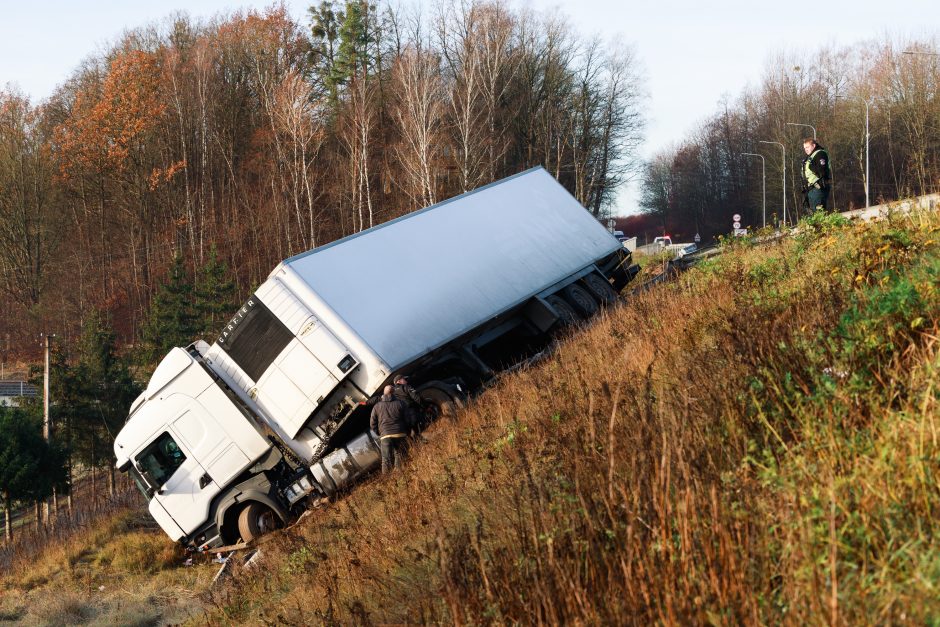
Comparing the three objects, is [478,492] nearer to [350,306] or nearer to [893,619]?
[893,619]

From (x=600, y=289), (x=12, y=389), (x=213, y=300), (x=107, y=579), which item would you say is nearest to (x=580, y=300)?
(x=600, y=289)

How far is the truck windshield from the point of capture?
1441 cm

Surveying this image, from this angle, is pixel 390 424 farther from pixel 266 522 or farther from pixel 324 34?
pixel 324 34

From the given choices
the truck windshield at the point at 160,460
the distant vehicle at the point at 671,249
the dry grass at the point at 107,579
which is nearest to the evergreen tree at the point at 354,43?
the distant vehicle at the point at 671,249

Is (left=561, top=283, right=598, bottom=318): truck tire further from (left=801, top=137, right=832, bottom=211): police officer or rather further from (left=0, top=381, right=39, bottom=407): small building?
(left=0, top=381, right=39, bottom=407): small building

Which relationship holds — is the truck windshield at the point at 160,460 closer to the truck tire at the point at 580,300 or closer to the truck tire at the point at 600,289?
the truck tire at the point at 580,300

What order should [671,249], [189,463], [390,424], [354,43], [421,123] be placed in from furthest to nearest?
1. [354,43]
2. [421,123]
3. [671,249]
4. [189,463]
5. [390,424]

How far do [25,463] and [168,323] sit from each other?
11709 mm

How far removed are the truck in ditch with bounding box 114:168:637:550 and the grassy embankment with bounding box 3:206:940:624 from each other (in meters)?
4.44

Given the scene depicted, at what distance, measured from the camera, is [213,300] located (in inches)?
1737

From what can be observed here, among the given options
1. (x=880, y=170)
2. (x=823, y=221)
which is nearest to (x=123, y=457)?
(x=823, y=221)

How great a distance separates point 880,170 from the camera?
2085 inches

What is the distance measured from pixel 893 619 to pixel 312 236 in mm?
45627

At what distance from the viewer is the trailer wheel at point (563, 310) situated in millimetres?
15344
